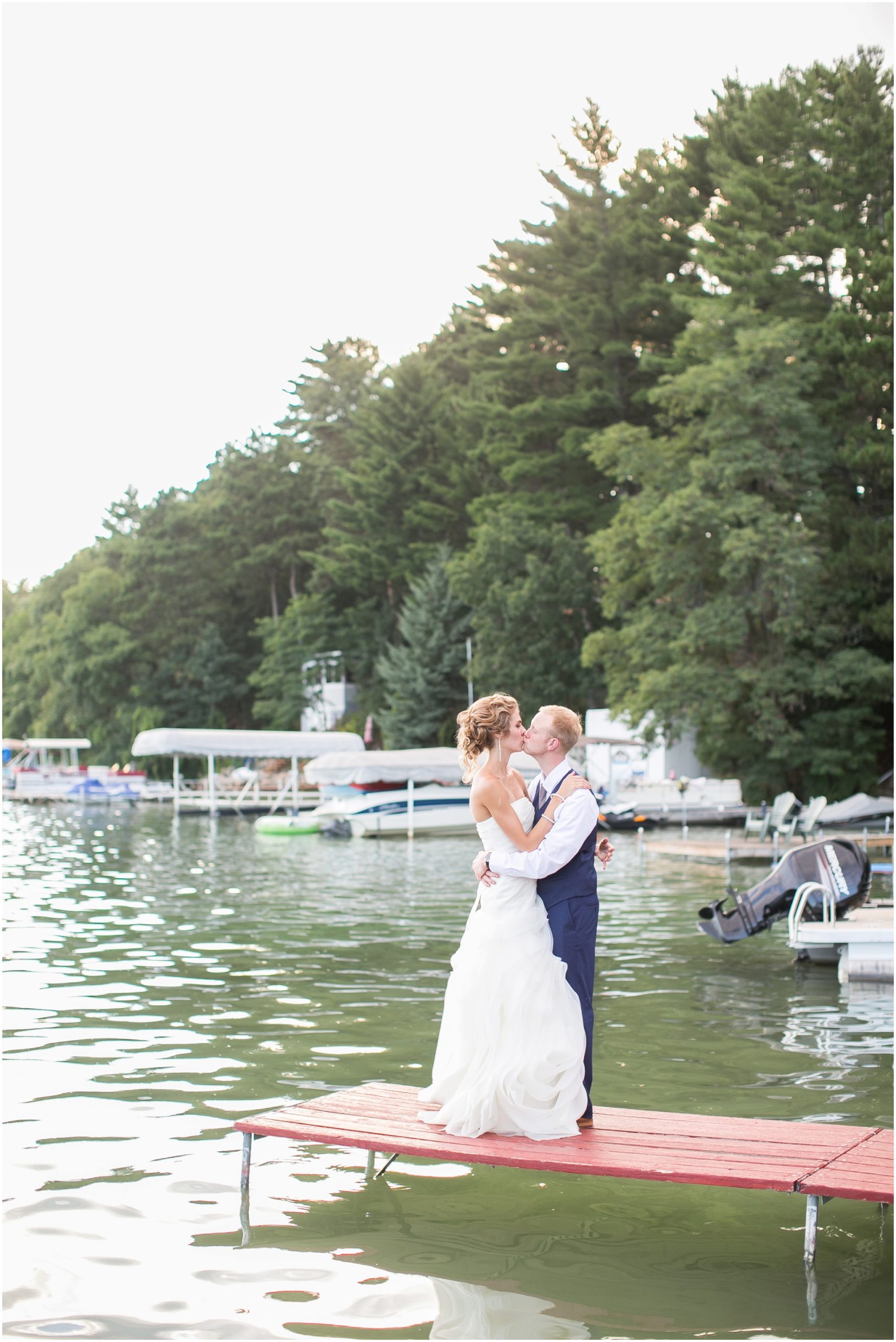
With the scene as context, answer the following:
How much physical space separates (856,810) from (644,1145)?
3033 centimetres

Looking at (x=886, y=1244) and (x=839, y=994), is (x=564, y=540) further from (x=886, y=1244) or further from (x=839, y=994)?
(x=886, y=1244)

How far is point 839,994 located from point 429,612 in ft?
165

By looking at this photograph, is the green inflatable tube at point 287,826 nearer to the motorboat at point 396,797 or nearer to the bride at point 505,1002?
the motorboat at point 396,797

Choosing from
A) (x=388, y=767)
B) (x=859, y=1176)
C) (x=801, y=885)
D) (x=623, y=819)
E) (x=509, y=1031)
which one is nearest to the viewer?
(x=859, y=1176)

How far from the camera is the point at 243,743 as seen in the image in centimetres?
4612

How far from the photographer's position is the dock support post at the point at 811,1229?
545 centimetres

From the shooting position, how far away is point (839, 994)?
12844 millimetres

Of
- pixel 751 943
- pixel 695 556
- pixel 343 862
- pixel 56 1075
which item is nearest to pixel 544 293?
pixel 695 556

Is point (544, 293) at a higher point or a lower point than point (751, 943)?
higher

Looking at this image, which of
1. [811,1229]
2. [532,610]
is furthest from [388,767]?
[811,1229]

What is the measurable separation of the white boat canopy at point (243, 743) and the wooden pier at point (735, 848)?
690 inches

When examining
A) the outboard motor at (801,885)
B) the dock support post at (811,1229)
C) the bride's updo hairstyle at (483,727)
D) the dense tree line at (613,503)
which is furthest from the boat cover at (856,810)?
the dock support post at (811,1229)

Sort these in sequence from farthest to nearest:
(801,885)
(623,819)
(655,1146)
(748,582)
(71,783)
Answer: (71,783) < (748,582) < (623,819) < (801,885) < (655,1146)

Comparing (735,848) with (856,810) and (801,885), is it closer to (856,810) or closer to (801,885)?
(856,810)
